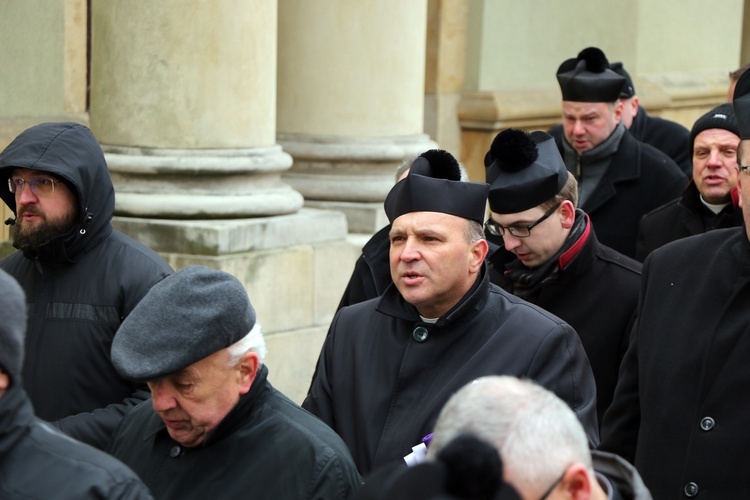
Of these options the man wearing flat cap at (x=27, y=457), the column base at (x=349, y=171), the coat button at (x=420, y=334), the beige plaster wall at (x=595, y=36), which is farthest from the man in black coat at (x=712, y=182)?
the beige plaster wall at (x=595, y=36)

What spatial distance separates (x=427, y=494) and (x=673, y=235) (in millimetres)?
4663

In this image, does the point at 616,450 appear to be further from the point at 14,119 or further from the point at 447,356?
the point at 14,119

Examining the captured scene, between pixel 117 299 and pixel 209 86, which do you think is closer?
pixel 117 299

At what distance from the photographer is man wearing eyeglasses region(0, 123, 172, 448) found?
464 centimetres

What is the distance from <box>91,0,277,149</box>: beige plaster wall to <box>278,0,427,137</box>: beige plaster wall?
3.14 feet

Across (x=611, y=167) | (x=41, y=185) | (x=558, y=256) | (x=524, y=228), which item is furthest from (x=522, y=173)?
(x=611, y=167)

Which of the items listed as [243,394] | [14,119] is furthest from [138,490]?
[14,119]

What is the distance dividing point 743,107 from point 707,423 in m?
0.89

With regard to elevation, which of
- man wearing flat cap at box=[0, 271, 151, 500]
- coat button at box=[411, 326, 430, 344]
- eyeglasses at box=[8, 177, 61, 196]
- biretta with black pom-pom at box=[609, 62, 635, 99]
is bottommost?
coat button at box=[411, 326, 430, 344]

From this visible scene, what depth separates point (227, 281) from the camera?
3.64 m

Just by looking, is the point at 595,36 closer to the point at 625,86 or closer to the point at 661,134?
the point at 661,134

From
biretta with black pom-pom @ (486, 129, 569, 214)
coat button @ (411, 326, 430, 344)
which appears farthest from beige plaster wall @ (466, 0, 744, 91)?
coat button @ (411, 326, 430, 344)

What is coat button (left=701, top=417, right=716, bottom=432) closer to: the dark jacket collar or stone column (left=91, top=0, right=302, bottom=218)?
the dark jacket collar

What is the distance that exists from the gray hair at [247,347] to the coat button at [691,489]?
47.4 inches
